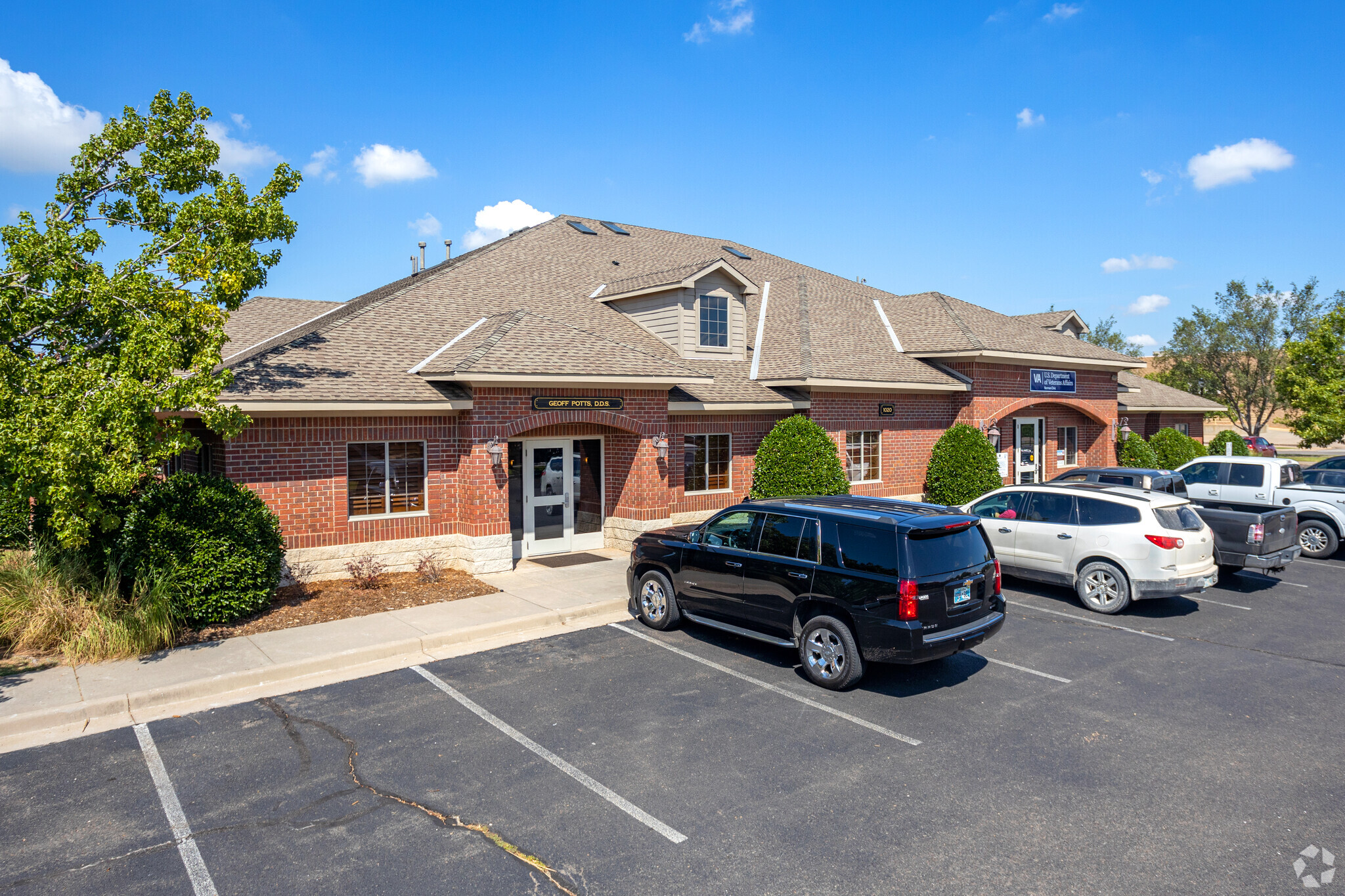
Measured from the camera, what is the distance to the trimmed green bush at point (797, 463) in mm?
16641

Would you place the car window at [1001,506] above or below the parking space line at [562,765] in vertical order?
above

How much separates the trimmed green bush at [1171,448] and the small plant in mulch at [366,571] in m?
24.9

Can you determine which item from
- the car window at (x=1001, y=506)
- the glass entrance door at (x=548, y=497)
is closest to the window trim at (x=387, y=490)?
the glass entrance door at (x=548, y=497)

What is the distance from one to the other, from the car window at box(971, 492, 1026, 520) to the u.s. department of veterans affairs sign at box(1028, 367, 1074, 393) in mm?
10733

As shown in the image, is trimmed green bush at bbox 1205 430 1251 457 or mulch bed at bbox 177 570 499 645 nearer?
mulch bed at bbox 177 570 499 645

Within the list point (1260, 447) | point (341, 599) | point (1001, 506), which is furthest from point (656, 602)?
point (1260, 447)

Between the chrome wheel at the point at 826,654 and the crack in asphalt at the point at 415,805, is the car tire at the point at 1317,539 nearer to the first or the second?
the chrome wheel at the point at 826,654

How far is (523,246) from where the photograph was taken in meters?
21.0

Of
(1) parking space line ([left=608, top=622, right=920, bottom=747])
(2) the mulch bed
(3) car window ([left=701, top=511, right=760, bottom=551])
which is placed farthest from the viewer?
(2) the mulch bed

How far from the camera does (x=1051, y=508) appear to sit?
12.3 metres

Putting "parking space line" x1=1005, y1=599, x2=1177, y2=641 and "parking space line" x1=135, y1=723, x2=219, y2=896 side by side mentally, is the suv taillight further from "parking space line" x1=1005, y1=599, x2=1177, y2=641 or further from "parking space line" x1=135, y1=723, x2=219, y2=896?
"parking space line" x1=135, y1=723, x2=219, y2=896

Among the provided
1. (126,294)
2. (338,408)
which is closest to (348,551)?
(338,408)

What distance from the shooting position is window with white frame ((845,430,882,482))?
1945cm

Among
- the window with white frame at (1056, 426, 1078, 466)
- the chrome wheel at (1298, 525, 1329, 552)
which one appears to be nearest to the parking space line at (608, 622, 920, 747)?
the chrome wheel at (1298, 525, 1329, 552)
